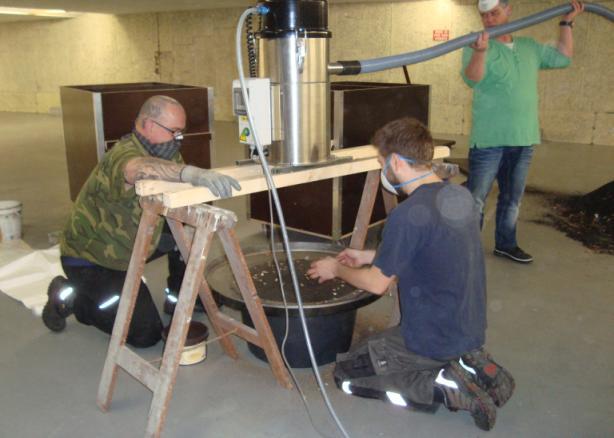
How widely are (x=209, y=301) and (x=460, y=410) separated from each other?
3.15 ft

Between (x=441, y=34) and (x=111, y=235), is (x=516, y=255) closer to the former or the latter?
(x=111, y=235)

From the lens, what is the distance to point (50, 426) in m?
1.79

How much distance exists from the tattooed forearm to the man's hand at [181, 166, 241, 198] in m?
0.05

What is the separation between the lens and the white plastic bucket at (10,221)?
355cm

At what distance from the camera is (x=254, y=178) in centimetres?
177

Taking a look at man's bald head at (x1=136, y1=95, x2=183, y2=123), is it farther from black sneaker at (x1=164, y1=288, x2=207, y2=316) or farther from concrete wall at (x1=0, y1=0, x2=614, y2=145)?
concrete wall at (x1=0, y1=0, x2=614, y2=145)

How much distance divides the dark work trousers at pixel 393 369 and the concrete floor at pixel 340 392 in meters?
0.08

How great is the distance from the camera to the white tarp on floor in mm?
2764

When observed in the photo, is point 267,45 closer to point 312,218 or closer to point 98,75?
point 312,218

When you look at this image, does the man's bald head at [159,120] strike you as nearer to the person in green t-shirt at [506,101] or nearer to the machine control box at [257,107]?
the machine control box at [257,107]

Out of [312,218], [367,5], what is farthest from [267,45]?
[367,5]


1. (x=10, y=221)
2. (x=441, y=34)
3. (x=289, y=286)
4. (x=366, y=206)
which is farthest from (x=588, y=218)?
(x=441, y=34)

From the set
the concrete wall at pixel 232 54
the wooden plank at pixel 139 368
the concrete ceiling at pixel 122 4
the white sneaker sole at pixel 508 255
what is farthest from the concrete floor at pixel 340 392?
the concrete ceiling at pixel 122 4

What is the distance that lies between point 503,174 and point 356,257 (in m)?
1.55
